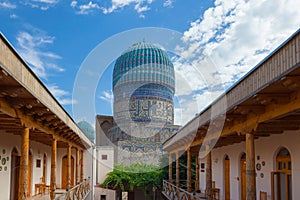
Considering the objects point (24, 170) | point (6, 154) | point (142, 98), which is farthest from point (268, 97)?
point (142, 98)

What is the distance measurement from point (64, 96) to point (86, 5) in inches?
312

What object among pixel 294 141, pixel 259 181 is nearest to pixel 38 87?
pixel 294 141

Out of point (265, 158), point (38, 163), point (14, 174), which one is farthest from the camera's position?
point (38, 163)

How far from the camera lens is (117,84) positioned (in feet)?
143

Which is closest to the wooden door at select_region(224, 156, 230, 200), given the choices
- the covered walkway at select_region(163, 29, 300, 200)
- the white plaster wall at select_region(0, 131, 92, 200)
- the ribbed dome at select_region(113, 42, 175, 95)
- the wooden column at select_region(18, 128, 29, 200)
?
the covered walkway at select_region(163, 29, 300, 200)

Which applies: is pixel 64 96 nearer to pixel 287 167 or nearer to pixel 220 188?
pixel 220 188

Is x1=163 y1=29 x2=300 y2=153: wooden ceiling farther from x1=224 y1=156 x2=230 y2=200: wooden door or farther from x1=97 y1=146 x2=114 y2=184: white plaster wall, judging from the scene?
x1=97 y1=146 x2=114 y2=184: white plaster wall

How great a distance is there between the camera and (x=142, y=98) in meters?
41.5

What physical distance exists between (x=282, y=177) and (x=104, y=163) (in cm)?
1887

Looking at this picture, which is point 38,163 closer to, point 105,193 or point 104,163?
point 105,193

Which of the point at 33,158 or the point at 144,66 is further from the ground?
the point at 144,66

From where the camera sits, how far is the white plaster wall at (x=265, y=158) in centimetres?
1007

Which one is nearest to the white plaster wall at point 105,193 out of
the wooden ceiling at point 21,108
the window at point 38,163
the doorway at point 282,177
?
the window at point 38,163

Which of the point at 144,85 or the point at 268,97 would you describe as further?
the point at 144,85
